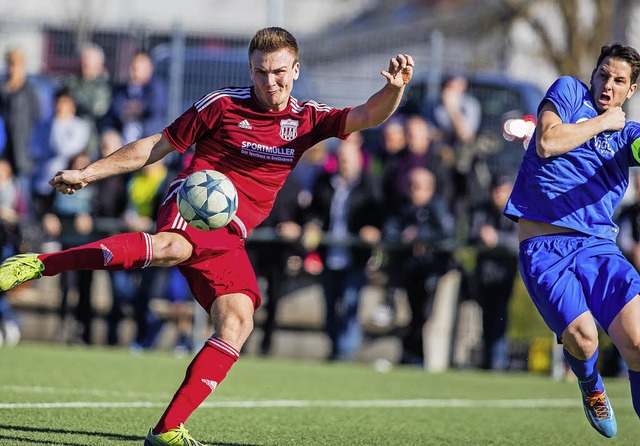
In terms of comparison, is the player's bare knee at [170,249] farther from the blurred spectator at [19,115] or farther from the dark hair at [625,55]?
the blurred spectator at [19,115]

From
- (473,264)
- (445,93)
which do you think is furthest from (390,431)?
(445,93)

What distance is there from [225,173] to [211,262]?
1.86 ft

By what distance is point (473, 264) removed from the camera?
45.2 ft

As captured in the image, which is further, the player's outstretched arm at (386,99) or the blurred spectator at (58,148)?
the blurred spectator at (58,148)

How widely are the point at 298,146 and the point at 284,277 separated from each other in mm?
7813

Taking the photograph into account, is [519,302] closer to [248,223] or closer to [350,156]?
[350,156]

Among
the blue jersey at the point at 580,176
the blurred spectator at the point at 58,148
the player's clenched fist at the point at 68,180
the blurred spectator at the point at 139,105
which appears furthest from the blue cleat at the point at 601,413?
the blurred spectator at the point at 139,105

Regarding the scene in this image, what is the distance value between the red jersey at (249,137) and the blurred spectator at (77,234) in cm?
743

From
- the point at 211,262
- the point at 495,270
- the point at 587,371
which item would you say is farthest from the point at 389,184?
the point at 211,262

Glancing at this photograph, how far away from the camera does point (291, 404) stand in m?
9.00

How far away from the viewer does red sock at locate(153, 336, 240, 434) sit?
Answer: 608 cm

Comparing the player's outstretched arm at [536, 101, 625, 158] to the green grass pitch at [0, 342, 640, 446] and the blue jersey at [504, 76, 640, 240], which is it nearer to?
the blue jersey at [504, 76, 640, 240]

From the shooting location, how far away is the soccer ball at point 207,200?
20.7ft

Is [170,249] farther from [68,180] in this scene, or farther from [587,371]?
[587,371]
